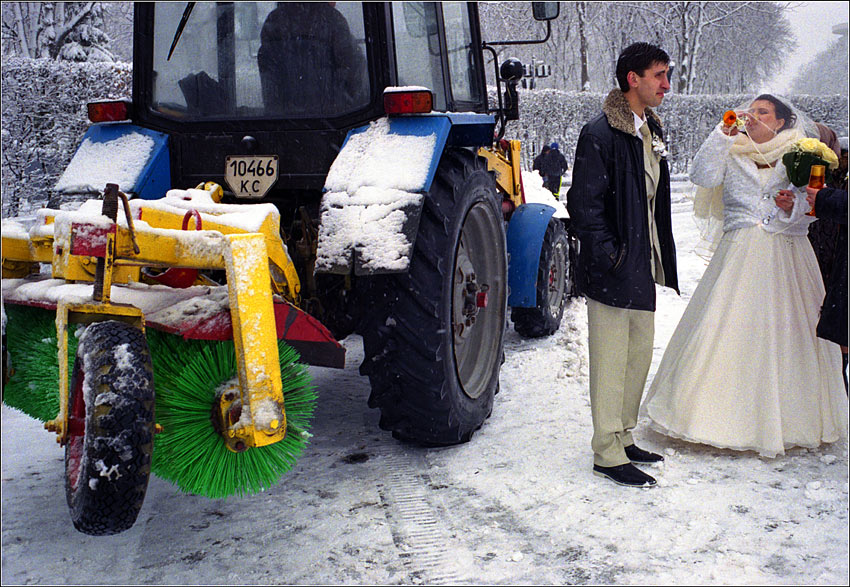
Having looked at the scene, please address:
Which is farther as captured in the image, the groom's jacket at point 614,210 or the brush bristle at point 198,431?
the groom's jacket at point 614,210

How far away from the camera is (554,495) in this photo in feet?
10.7

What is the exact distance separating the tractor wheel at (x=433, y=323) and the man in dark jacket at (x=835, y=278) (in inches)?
59.0

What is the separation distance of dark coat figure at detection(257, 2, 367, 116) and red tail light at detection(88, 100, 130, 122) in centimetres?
77

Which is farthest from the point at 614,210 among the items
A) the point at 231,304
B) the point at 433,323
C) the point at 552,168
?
the point at 552,168

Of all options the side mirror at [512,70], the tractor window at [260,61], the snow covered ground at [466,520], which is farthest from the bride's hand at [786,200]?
the tractor window at [260,61]

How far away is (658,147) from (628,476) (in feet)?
4.75

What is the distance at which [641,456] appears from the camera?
362 centimetres

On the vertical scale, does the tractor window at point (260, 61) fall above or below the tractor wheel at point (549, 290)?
above

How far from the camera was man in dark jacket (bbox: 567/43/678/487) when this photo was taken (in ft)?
11.1

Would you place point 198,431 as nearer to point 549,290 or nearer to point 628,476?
point 628,476

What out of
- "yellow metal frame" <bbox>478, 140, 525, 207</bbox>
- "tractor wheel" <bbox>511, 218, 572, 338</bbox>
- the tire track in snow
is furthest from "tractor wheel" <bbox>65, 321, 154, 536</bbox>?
"tractor wheel" <bbox>511, 218, 572, 338</bbox>

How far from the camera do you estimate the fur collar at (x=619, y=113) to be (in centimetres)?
342

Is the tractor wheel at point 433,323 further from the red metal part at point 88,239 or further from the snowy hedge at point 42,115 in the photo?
the snowy hedge at point 42,115

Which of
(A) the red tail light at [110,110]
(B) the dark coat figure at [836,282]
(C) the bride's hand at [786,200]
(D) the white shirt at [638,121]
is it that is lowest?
(B) the dark coat figure at [836,282]
